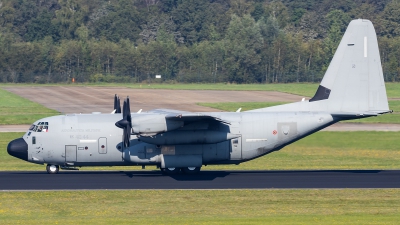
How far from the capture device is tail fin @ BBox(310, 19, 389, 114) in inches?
1206

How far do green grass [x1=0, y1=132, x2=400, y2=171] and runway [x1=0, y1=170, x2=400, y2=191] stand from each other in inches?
93.5

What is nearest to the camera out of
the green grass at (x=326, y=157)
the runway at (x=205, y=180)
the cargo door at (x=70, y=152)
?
the runway at (x=205, y=180)

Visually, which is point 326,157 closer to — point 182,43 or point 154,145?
point 154,145

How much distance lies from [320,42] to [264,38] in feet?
34.6

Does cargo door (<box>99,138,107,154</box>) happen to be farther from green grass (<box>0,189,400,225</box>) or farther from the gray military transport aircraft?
green grass (<box>0,189,400,225</box>)

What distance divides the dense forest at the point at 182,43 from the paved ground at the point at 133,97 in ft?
67.3

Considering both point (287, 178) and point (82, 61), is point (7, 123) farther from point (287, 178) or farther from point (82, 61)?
point (82, 61)

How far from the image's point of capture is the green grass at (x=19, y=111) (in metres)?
61.6

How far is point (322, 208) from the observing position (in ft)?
77.3

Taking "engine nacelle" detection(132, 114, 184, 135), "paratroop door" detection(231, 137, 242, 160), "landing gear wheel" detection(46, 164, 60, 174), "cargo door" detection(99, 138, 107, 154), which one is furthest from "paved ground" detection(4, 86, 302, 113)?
"engine nacelle" detection(132, 114, 184, 135)

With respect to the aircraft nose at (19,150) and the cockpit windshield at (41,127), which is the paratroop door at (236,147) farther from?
the aircraft nose at (19,150)

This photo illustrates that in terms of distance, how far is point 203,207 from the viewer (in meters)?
23.7

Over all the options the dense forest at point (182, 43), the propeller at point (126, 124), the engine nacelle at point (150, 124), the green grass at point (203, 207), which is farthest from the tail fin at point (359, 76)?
the dense forest at point (182, 43)

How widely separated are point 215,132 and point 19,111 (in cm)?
4464
